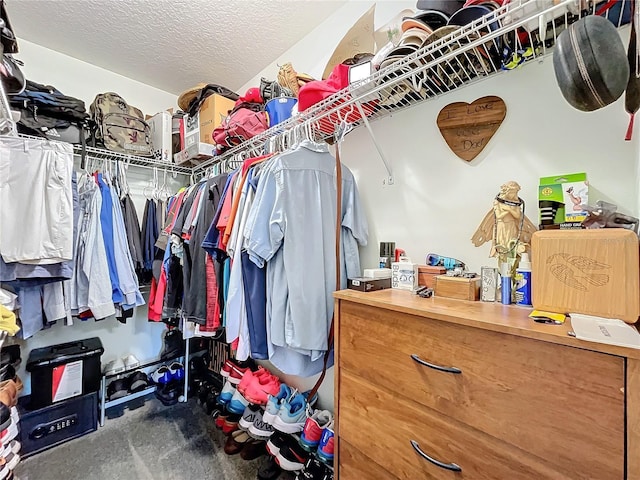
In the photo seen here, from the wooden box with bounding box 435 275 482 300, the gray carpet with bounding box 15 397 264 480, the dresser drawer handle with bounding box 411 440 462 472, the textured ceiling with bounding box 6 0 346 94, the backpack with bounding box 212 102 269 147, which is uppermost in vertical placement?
the textured ceiling with bounding box 6 0 346 94

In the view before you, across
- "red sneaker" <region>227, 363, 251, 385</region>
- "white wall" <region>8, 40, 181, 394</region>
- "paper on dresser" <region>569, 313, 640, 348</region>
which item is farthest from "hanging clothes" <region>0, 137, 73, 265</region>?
"paper on dresser" <region>569, 313, 640, 348</region>

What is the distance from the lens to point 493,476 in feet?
1.92

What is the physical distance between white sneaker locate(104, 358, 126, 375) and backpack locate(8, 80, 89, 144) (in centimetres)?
163

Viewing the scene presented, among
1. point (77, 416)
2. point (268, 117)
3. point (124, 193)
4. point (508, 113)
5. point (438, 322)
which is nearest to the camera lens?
point (438, 322)

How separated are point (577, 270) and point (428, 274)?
436 mm

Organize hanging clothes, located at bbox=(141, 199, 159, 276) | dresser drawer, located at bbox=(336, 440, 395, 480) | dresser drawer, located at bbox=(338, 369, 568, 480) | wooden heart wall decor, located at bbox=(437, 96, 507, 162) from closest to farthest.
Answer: dresser drawer, located at bbox=(338, 369, 568, 480) → dresser drawer, located at bbox=(336, 440, 395, 480) → wooden heart wall decor, located at bbox=(437, 96, 507, 162) → hanging clothes, located at bbox=(141, 199, 159, 276)

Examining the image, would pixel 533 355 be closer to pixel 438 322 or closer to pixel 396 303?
pixel 438 322

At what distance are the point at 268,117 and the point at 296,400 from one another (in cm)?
159

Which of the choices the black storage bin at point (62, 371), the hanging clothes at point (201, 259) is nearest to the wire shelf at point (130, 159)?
the hanging clothes at point (201, 259)

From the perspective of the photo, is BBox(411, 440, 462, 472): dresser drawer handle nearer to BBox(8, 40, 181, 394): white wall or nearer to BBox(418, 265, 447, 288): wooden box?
BBox(418, 265, 447, 288): wooden box

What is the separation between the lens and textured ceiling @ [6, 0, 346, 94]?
1.55 meters

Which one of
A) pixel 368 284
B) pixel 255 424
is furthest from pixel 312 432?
pixel 368 284

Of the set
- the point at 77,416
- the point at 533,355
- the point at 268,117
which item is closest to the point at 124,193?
the point at 268,117

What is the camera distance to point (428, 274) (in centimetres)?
100
